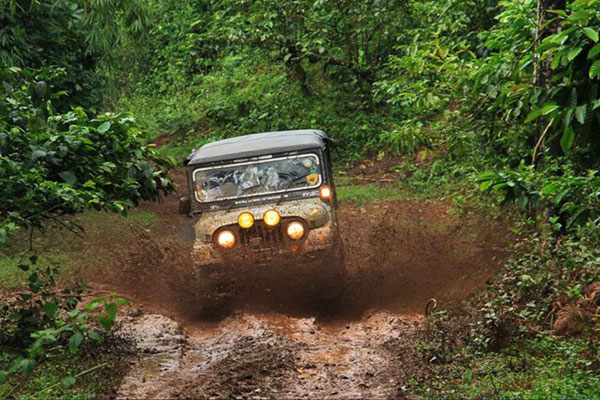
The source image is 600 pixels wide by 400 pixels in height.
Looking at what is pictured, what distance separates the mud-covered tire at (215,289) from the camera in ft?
28.1

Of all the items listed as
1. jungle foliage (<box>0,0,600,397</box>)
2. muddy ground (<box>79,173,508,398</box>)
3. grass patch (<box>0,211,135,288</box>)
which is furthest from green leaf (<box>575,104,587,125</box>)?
grass patch (<box>0,211,135,288</box>)

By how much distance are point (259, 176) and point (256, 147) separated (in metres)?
0.35

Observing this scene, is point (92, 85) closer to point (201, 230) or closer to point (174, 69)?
point (201, 230)

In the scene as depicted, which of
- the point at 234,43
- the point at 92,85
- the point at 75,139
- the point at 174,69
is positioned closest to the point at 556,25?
the point at 75,139

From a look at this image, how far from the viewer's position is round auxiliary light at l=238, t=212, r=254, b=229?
8508 millimetres

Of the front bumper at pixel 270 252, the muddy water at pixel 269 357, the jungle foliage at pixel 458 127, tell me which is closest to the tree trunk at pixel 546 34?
the jungle foliage at pixel 458 127

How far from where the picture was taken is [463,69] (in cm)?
912

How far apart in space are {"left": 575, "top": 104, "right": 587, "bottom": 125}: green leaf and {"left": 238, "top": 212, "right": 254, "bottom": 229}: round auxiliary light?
3842mm

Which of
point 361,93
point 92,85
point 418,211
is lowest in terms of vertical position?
point 418,211

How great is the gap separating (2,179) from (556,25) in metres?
4.84

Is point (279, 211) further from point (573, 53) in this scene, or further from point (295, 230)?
point (573, 53)

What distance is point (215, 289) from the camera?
28.3ft

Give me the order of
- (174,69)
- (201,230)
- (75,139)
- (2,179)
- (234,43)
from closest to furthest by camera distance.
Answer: (2,179) < (75,139) < (201,230) < (234,43) < (174,69)

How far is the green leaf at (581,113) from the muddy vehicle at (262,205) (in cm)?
348
